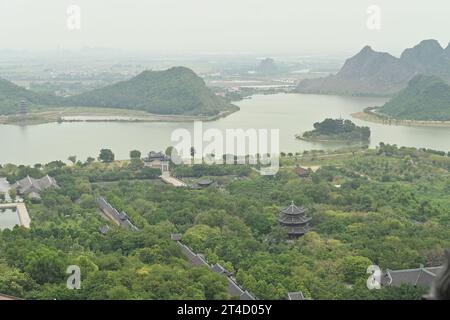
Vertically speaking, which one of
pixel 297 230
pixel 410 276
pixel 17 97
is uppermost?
pixel 17 97

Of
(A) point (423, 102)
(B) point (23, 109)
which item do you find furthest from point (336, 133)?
(B) point (23, 109)

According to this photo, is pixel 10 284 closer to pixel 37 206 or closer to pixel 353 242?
pixel 353 242

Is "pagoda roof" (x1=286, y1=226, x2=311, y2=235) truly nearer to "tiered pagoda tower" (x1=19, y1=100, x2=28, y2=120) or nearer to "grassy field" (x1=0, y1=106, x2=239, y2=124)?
"grassy field" (x1=0, y1=106, x2=239, y2=124)

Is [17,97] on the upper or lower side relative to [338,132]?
upper

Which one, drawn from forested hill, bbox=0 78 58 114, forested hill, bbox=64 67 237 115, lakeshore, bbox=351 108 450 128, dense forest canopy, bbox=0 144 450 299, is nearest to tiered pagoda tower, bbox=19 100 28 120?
forested hill, bbox=0 78 58 114

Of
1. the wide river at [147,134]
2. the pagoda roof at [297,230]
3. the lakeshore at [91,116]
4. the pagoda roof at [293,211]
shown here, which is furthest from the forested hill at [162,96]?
the pagoda roof at [297,230]

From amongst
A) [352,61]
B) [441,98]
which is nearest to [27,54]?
[352,61]

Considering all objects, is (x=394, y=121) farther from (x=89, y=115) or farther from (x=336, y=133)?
(x=89, y=115)
